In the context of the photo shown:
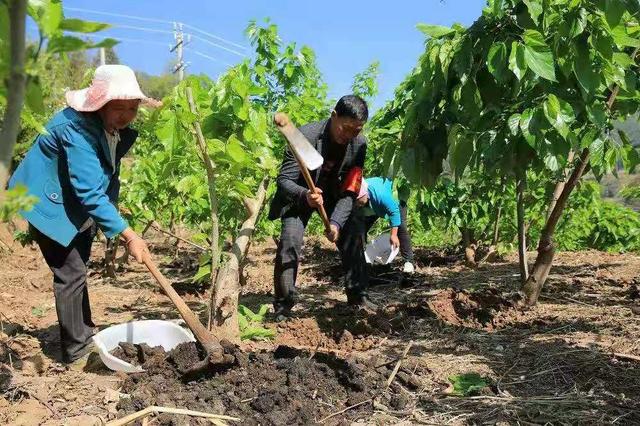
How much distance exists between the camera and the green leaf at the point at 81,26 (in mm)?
1165

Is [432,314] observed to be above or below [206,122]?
below

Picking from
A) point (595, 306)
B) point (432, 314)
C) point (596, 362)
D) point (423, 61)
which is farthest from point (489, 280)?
point (423, 61)

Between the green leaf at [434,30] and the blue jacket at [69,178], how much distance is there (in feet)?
5.33

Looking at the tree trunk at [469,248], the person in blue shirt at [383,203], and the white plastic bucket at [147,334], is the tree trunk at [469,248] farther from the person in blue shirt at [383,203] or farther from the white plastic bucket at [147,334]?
the white plastic bucket at [147,334]

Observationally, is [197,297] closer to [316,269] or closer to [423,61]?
[316,269]

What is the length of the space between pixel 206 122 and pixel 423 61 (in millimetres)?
1174

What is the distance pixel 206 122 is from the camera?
3.21 metres

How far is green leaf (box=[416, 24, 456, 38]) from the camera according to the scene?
2.71 meters

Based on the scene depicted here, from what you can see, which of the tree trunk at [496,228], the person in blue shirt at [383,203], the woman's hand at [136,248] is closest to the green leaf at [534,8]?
the woman's hand at [136,248]

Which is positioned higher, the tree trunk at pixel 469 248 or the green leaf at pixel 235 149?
the green leaf at pixel 235 149

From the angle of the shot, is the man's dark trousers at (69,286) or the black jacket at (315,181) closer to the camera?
the man's dark trousers at (69,286)

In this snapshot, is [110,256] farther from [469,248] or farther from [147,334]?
[469,248]

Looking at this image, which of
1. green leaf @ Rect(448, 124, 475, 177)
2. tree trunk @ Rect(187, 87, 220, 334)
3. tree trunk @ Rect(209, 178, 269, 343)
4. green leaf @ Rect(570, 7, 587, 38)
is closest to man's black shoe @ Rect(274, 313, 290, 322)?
tree trunk @ Rect(209, 178, 269, 343)

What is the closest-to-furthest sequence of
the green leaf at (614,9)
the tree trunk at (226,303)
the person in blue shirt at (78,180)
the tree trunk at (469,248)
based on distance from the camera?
the green leaf at (614,9), the person in blue shirt at (78,180), the tree trunk at (226,303), the tree trunk at (469,248)
